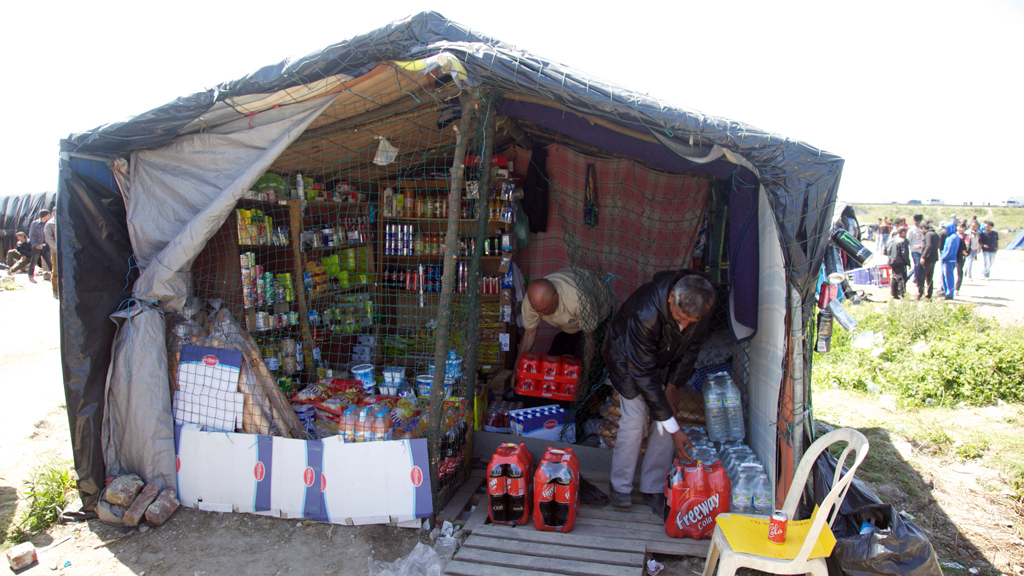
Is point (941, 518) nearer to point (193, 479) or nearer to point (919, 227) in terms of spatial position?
point (193, 479)

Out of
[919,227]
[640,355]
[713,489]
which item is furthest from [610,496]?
[919,227]

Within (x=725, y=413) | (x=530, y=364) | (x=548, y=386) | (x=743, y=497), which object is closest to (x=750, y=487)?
(x=743, y=497)

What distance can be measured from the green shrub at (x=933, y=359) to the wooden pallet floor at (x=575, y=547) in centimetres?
388

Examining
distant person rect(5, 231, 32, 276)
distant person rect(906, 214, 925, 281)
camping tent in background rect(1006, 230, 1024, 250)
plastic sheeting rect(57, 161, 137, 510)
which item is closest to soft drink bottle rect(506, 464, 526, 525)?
plastic sheeting rect(57, 161, 137, 510)

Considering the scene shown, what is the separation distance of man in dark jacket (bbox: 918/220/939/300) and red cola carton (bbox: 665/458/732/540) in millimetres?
10058

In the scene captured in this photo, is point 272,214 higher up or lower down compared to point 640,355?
higher up

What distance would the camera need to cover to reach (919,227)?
1130cm

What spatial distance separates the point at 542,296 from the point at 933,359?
4671 mm

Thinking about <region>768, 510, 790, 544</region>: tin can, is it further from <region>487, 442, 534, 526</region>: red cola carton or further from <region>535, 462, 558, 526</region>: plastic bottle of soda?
<region>487, 442, 534, 526</region>: red cola carton

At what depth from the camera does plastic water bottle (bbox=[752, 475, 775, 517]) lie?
3.18m

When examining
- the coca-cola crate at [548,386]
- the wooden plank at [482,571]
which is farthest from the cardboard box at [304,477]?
the coca-cola crate at [548,386]

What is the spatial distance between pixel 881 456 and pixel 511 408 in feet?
10.3

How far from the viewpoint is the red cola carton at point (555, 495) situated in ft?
10.1

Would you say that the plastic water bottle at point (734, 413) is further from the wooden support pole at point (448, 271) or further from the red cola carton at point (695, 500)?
the wooden support pole at point (448, 271)
